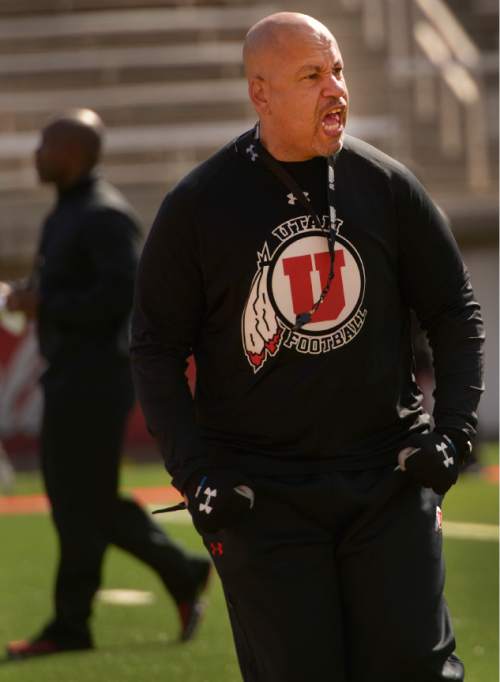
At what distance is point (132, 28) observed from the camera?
19969 millimetres

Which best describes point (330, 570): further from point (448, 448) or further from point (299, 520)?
point (448, 448)

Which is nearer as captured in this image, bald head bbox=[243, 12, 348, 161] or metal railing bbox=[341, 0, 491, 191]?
bald head bbox=[243, 12, 348, 161]

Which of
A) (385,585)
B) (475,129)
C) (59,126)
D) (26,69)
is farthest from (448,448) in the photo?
(26,69)

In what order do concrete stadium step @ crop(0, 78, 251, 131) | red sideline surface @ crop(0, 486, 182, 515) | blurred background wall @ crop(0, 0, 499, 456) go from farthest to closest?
1. concrete stadium step @ crop(0, 78, 251, 131)
2. blurred background wall @ crop(0, 0, 499, 456)
3. red sideline surface @ crop(0, 486, 182, 515)

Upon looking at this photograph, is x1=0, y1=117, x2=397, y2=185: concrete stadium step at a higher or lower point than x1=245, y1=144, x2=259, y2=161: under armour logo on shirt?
lower

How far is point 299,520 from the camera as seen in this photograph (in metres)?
3.37

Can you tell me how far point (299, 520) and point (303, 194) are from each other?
0.65 m

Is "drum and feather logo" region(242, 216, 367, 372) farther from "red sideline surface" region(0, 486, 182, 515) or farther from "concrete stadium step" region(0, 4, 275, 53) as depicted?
"concrete stadium step" region(0, 4, 275, 53)

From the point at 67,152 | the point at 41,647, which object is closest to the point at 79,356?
the point at 67,152

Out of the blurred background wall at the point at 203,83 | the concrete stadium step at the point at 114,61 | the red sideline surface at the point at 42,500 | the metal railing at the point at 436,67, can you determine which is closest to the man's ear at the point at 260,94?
the red sideline surface at the point at 42,500

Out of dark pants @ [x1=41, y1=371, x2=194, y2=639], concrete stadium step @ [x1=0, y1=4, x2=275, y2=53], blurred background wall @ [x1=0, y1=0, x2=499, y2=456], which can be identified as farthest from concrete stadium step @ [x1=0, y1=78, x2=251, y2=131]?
dark pants @ [x1=41, y1=371, x2=194, y2=639]

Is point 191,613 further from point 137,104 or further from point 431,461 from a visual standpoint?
point 137,104

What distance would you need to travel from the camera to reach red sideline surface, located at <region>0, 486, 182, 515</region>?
1145 centimetres

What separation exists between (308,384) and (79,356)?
9.62 ft
